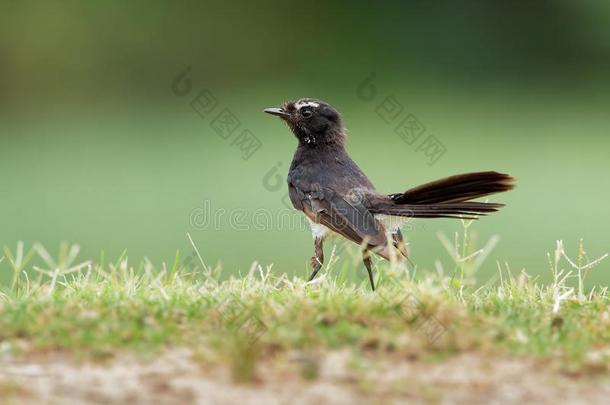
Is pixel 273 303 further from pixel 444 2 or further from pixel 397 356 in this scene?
pixel 444 2

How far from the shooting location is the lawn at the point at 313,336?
4.44 metres

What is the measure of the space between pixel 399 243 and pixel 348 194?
78 centimetres

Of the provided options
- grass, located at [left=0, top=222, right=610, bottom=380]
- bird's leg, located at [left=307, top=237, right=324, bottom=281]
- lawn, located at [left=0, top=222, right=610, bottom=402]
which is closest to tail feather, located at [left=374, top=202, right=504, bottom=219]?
bird's leg, located at [left=307, top=237, right=324, bottom=281]

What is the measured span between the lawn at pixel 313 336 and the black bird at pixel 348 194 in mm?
1322

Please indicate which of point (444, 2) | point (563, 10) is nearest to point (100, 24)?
point (444, 2)

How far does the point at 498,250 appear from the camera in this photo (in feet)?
42.2

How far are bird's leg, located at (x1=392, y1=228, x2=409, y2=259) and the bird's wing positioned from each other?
15 centimetres

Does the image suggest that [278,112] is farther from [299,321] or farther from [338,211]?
[299,321]

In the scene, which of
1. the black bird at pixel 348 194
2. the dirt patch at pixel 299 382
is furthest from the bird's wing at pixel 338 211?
the dirt patch at pixel 299 382

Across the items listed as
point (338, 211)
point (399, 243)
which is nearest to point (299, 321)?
point (399, 243)

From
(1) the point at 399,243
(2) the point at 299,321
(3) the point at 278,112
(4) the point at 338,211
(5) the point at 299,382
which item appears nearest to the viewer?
(5) the point at 299,382

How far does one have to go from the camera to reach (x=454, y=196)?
732 centimetres

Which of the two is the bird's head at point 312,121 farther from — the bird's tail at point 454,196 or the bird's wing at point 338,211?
the bird's tail at point 454,196

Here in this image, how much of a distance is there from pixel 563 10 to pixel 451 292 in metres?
16.9
